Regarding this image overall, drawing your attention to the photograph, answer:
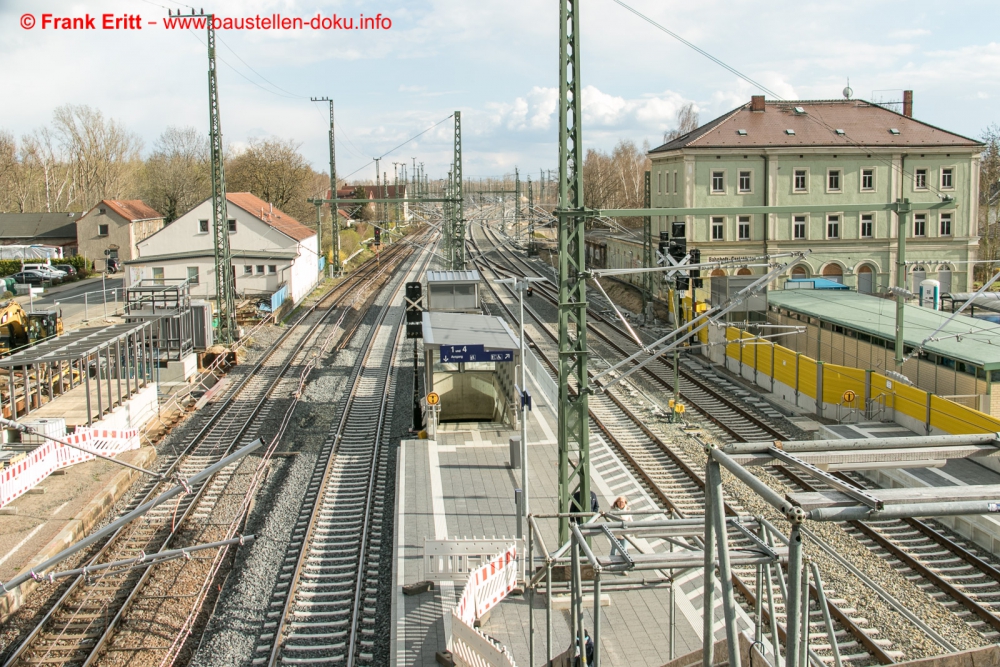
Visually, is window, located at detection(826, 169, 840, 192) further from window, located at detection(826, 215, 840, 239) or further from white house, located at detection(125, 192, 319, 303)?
white house, located at detection(125, 192, 319, 303)

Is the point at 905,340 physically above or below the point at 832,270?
A: below

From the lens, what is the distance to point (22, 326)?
2838 centimetres

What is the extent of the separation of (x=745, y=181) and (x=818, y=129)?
381cm

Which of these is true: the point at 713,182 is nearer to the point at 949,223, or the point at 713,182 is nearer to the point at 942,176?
the point at 942,176

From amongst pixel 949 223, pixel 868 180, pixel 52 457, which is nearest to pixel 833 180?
pixel 868 180

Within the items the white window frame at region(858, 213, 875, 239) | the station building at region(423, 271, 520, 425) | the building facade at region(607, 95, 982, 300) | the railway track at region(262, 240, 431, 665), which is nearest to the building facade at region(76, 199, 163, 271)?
the building facade at region(607, 95, 982, 300)

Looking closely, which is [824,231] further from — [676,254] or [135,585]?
[135,585]

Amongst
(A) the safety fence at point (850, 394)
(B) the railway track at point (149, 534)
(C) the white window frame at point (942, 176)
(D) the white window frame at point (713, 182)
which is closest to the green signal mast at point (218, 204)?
(B) the railway track at point (149, 534)

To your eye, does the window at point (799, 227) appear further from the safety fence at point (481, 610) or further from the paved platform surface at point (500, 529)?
the safety fence at point (481, 610)

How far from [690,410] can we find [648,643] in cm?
1253

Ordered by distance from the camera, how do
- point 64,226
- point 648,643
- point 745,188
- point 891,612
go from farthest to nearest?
1. point 64,226
2. point 745,188
3. point 891,612
4. point 648,643

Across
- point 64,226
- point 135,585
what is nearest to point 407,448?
point 135,585

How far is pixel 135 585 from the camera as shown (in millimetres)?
13008

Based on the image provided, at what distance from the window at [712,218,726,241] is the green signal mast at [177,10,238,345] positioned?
1956 centimetres
